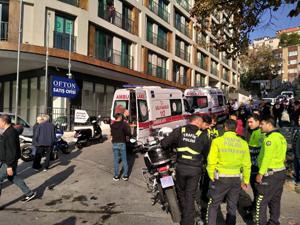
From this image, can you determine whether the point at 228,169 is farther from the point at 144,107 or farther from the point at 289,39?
the point at 289,39

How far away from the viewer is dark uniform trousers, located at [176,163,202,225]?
5.07m

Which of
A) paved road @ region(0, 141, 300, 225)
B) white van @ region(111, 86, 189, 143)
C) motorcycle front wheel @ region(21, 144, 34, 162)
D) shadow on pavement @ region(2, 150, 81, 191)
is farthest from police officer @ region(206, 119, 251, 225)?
motorcycle front wheel @ region(21, 144, 34, 162)

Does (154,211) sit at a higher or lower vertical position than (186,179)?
lower

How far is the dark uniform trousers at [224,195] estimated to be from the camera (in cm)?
480

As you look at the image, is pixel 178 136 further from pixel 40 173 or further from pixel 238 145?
pixel 40 173

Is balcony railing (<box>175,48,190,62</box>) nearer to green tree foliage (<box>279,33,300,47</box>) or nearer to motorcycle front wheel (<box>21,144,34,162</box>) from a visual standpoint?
motorcycle front wheel (<box>21,144,34,162</box>)

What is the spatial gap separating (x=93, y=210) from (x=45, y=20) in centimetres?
1588

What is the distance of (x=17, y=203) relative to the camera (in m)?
6.88

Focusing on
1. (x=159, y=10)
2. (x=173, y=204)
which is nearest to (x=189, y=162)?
(x=173, y=204)

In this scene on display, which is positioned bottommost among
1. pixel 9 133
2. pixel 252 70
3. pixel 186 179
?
pixel 186 179

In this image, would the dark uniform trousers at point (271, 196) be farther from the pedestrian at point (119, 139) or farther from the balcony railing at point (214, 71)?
the balcony railing at point (214, 71)

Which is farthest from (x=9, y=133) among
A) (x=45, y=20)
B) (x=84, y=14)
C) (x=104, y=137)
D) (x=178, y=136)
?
(x=84, y=14)

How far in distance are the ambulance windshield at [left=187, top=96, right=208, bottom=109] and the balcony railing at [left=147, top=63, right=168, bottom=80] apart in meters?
10.2

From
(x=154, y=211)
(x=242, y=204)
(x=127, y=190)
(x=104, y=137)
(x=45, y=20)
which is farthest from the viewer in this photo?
(x=45, y=20)
